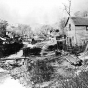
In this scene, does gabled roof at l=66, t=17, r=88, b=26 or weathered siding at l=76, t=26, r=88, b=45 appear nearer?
gabled roof at l=66, t=17, r=88, b=26

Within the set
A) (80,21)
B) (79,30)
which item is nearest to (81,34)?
(79,30)

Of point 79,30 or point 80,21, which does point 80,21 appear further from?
point 79,30

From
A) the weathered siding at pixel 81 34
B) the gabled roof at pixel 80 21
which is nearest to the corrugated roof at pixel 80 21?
the gabled roof at pixel 80 21

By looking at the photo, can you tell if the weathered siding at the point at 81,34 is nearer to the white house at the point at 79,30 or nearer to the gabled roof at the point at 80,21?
the white house at the point at 79,30

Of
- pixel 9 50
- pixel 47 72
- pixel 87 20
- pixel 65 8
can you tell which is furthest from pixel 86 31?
pixel 9 50

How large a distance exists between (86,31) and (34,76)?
53.6ft

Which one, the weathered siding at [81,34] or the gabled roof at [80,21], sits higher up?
the gabled roof at [80,21]

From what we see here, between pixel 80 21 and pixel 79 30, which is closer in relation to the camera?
pixel 79 30

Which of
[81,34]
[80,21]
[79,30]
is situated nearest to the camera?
[79,30]

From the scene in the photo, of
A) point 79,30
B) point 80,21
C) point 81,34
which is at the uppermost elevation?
point 80,21

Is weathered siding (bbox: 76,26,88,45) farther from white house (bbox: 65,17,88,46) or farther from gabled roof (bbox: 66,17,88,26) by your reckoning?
gabled roof (bbox: 66,17,88,26)

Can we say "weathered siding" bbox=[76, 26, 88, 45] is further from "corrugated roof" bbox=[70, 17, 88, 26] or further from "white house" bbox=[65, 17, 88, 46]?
"corrugated roof" bbox=[70, 17, 88, 26]

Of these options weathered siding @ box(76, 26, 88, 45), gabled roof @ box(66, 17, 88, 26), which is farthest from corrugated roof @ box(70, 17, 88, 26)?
weathered siding @ box(76, 26, 88, 45)

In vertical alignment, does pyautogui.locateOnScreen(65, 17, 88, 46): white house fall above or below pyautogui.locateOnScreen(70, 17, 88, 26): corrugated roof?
below
